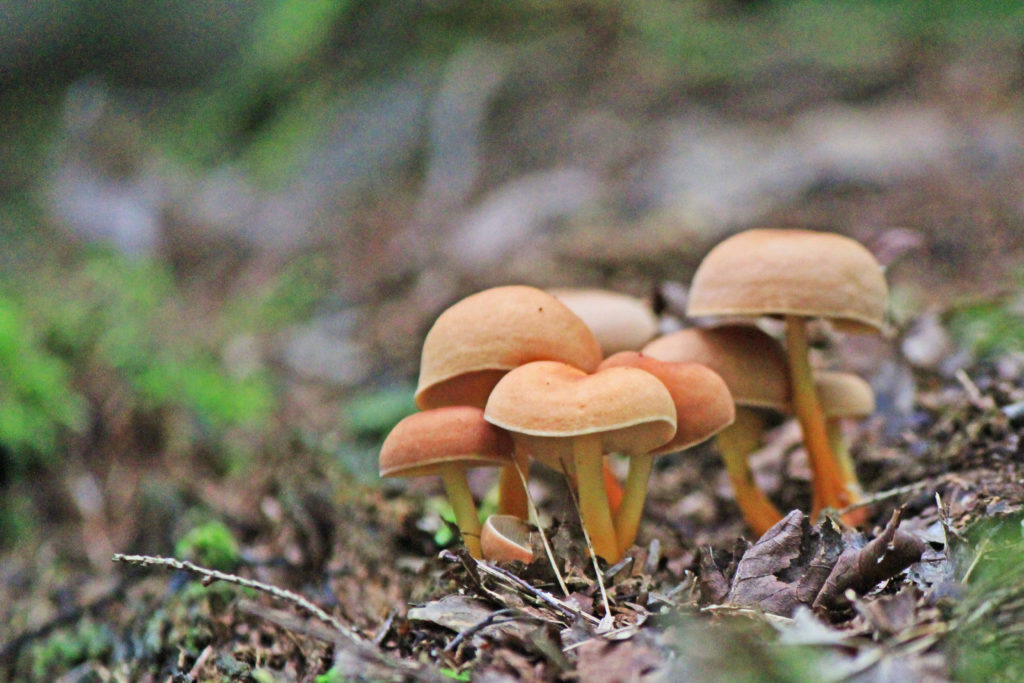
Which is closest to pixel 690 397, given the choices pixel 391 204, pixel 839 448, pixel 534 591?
pixel 534 591

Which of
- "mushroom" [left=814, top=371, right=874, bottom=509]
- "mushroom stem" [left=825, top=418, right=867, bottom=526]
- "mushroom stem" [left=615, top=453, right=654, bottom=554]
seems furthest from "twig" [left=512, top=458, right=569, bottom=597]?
"mushroom stem" [left=825, top=418, right=867, bottom=526]

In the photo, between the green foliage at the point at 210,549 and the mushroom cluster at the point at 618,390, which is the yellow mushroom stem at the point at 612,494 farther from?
the green foliage at the point at 210,549

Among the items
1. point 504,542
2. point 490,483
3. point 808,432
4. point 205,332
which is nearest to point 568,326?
point 504,542

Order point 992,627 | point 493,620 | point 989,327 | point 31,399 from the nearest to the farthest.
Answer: point 992,627, point 493,620, point 989,327, point 31,399

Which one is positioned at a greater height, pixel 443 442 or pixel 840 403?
pixel 443 442

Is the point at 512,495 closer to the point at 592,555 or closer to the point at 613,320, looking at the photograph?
the point at 592,555

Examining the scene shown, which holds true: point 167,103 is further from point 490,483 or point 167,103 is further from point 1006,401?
point 1006,401

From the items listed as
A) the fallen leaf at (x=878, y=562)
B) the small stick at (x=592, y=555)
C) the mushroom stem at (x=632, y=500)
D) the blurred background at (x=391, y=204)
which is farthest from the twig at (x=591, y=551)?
the blurred background at (x=391, y=204)
